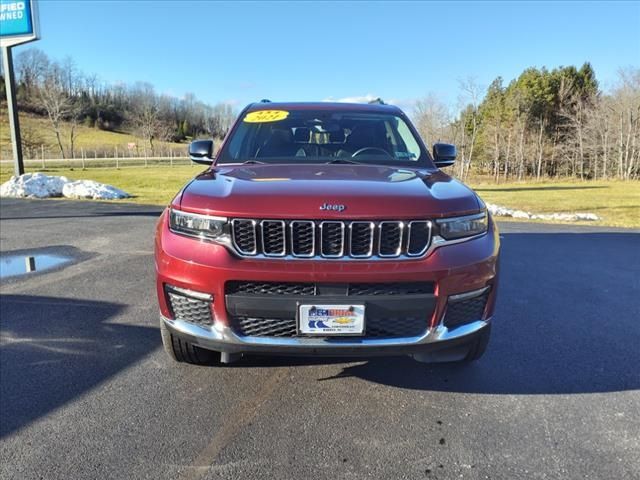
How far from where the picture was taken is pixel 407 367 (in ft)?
10.4

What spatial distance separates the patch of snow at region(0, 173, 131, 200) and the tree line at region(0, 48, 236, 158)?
4987 cm

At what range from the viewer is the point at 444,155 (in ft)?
12.8

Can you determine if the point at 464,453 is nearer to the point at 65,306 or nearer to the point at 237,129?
the point at 237,129

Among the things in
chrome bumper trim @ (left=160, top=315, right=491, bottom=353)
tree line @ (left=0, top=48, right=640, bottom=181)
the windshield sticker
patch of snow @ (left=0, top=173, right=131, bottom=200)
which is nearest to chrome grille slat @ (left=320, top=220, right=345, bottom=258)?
chrome bumper trim @ (left=160, top=315, right=491, bottom=353)

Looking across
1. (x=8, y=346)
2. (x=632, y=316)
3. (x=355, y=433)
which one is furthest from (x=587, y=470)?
(x=8, y=346)

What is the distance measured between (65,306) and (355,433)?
10.3 feet

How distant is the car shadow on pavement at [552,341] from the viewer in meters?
2.97

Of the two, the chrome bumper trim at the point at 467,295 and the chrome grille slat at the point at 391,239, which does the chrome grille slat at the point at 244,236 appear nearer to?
the chrome grille slat at the point at 391,239

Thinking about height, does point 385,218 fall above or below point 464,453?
above

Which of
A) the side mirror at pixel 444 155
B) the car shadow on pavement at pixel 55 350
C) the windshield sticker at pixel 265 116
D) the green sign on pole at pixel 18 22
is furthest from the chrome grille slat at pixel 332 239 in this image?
the green sign on pole at pixel 18 22

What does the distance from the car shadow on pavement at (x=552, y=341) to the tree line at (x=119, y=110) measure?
63.2m

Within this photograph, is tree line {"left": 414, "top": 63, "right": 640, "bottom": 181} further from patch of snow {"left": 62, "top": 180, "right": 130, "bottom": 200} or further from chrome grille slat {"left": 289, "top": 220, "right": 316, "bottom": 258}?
chrome grille slat {"left": 289, "top": 220, "right": 316, "bottom": 258}

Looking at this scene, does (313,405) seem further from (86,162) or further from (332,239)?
(86,162)

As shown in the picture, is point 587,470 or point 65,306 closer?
point 587,470
